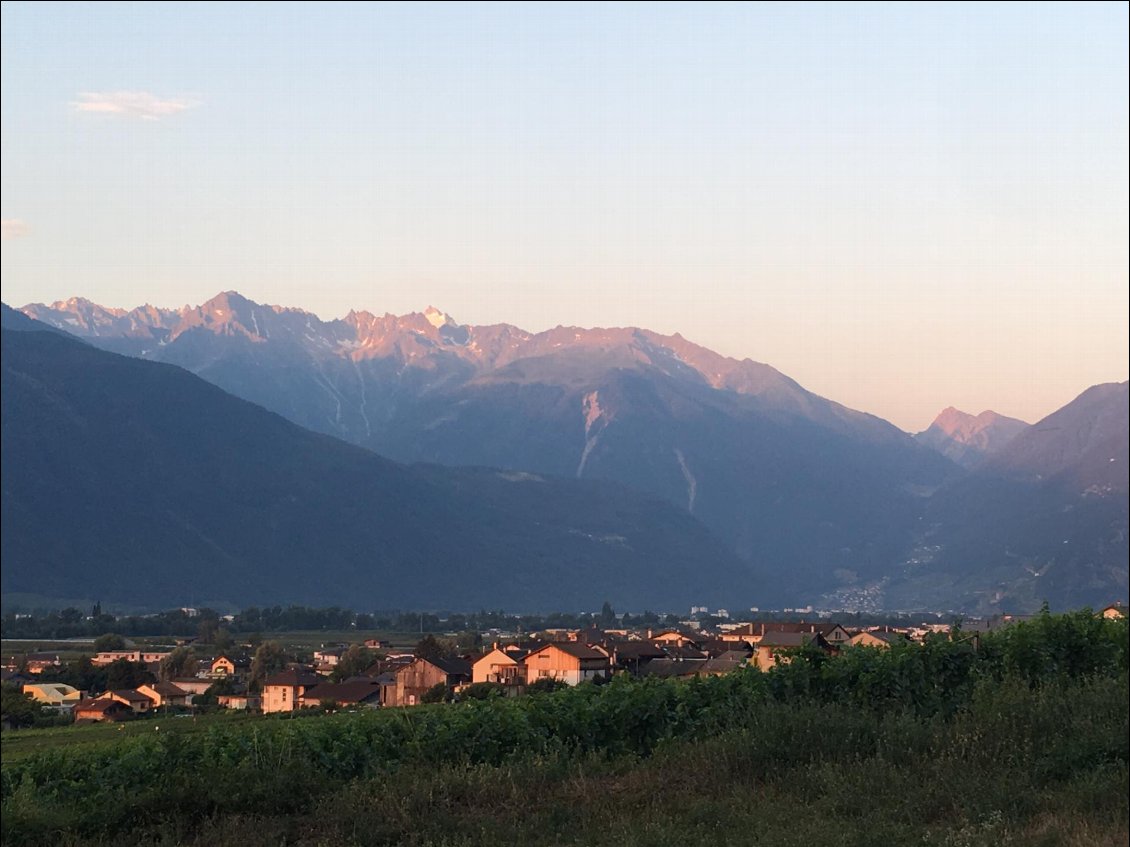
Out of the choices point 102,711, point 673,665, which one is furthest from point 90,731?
point 673,665

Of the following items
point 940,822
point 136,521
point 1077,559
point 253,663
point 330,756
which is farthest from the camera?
point 136,521

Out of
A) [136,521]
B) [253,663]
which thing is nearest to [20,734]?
[253,663]

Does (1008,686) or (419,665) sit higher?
(1008,686)

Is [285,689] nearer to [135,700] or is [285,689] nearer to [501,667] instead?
[135,700]

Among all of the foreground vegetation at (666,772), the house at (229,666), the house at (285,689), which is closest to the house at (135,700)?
the house at (285,689)

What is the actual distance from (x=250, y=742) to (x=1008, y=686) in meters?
8.49

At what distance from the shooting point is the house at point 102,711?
172ft

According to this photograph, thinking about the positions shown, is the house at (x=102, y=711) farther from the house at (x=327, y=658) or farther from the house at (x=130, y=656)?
the house at (x=130, y=656)

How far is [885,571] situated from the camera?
19075 cm

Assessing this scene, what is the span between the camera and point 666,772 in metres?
14.3

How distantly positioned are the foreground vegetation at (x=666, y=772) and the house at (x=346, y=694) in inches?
1056

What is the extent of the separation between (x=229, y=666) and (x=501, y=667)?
3139 centimetres

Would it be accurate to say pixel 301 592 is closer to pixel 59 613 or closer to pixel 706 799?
pixel 59 613

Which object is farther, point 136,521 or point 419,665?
point 136,521
